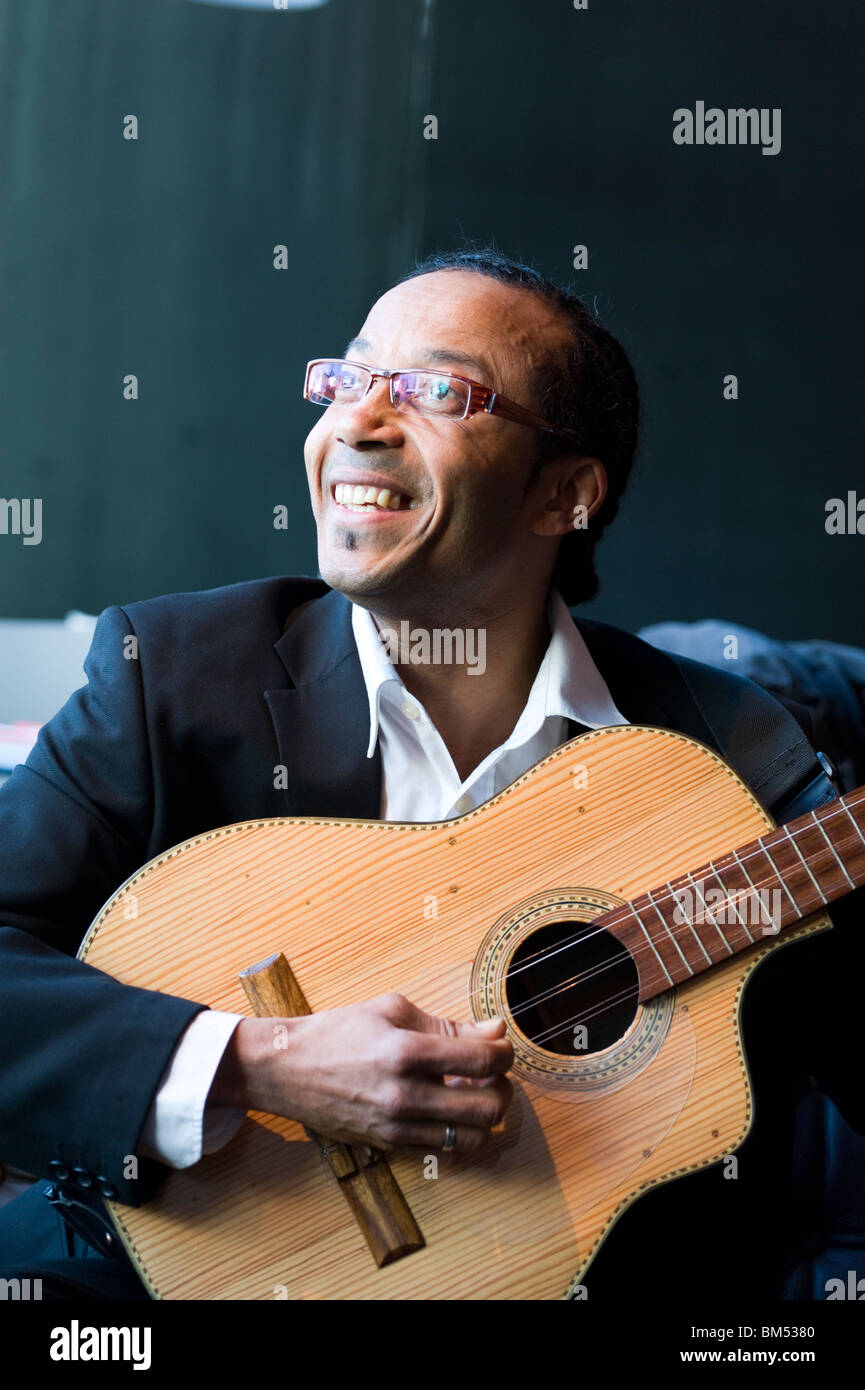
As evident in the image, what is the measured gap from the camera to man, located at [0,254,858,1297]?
1.30 m

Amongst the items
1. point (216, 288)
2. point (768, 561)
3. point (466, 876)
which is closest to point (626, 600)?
point (768, 561)

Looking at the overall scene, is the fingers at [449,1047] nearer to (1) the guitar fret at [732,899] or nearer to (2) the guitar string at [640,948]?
(2) the guitar string at [640,948]

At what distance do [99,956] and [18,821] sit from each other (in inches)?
8.2

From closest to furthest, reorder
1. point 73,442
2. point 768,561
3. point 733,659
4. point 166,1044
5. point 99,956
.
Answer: point 166,1044
point 99,956
point 733,659
point 73,442
point 768,561

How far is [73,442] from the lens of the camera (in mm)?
2918

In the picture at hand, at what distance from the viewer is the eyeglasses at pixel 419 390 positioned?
1631 mm

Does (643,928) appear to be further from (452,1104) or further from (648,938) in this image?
(452,1104)

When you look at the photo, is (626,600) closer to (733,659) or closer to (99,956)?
(733,659)

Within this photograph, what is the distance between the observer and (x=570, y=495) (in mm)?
1845

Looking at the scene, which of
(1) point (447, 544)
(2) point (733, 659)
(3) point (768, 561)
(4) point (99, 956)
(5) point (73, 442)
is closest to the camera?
(4) point (99, 956)

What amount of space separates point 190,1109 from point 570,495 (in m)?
1.04

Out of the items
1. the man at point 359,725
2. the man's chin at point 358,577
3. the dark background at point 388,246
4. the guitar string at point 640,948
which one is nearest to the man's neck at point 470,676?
the man at point 359,725

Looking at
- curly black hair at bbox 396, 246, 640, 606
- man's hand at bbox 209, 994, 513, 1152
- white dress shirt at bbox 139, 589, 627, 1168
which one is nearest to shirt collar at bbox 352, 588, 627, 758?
white dress shirt at bbox 139, 589, 627, 1168

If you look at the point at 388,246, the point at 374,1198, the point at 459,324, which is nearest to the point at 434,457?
the point at 459,324
